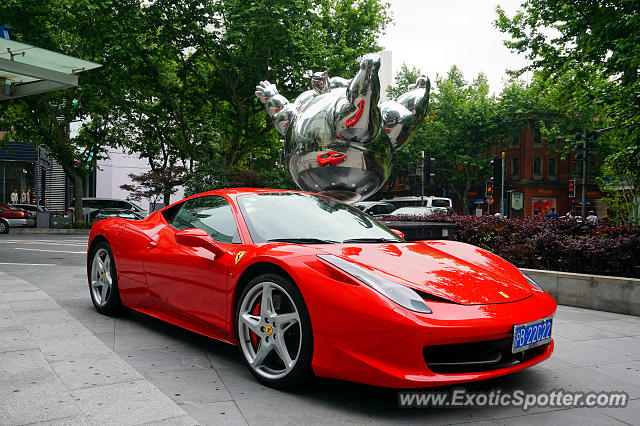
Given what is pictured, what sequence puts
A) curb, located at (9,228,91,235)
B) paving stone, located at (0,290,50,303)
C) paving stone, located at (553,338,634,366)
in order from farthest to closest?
curb, located at (9,228,91,235), paving stone, located at (0,290,50,303), paving stone, located at (553,338,634,366)

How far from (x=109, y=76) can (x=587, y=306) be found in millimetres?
22617

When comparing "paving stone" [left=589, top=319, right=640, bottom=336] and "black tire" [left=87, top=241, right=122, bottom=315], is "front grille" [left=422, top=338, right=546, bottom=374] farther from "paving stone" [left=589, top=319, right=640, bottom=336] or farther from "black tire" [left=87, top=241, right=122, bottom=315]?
"black tire" [left=87, top=241, right=122, bottom=315]

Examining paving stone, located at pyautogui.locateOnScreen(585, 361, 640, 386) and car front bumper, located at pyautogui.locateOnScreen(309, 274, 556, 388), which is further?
paving stone, located at pyautogui.locateOnScreen(585, 361, 640, 386)

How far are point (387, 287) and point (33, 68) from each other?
1004 centimetres

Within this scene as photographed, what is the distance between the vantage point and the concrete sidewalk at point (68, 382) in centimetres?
257

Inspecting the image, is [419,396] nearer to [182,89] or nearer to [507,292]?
[507,292]

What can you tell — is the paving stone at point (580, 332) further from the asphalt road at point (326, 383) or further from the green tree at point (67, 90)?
the green tree at point (67, 90)

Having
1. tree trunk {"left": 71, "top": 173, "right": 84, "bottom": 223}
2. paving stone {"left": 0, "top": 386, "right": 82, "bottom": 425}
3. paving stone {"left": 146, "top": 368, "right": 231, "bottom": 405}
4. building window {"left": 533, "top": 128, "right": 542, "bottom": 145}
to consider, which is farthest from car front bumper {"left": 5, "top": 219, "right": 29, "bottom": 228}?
building window {"left": 533, "top": 128, "right": 542, "bottom": 145}

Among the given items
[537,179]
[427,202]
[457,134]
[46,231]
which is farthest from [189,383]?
[537,179]

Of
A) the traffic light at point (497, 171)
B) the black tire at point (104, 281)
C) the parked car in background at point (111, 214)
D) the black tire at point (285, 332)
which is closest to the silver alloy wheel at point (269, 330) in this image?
the black tire at point (285, 332)

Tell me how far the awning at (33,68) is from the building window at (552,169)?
1718 inches

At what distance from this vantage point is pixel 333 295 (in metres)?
2.83

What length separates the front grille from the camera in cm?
268

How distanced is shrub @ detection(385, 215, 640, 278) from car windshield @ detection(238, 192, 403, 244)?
3.93 metres
